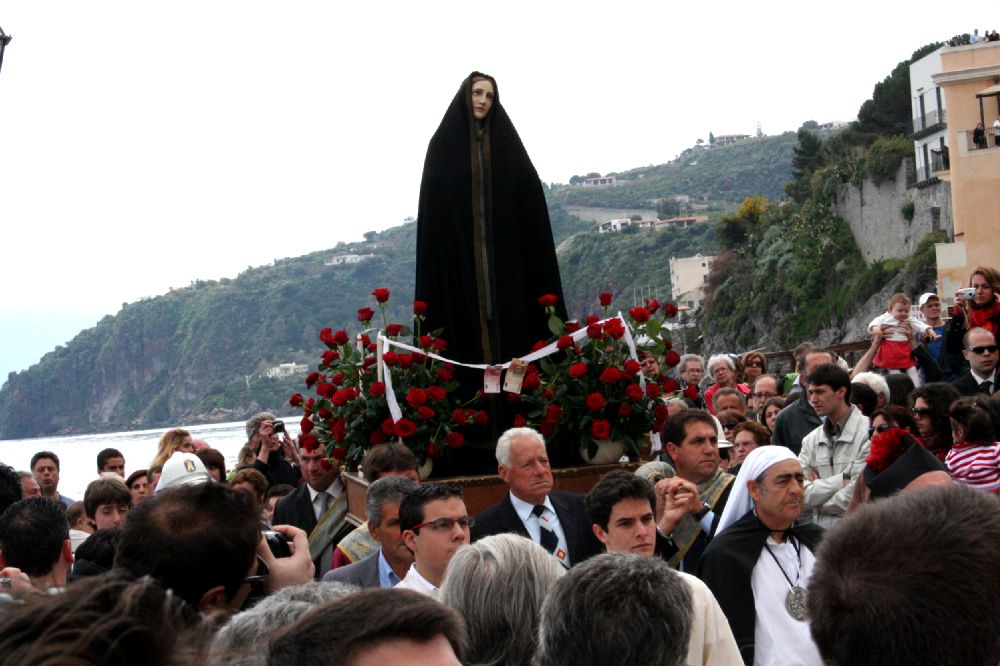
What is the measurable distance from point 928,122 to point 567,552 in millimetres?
63733

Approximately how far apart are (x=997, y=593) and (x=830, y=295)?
219 ft

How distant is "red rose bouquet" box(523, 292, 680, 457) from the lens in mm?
7914

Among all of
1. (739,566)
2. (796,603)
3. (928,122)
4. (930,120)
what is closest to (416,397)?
(739,566)

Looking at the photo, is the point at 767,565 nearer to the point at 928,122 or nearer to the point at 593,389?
the point at 593,389

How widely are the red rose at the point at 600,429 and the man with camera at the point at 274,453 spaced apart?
12.6ft

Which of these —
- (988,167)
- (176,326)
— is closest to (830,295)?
(988,167)

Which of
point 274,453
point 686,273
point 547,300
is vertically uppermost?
point 547,300

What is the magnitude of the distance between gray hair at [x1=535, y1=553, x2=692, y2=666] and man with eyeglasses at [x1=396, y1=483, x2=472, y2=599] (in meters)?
1.91

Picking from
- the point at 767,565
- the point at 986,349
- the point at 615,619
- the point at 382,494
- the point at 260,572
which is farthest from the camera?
the point at 986,349

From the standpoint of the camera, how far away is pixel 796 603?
532cm

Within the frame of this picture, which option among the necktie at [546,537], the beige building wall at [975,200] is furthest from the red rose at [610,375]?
the beige building wall at [975,200]

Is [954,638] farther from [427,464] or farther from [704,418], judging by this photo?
[427,464]

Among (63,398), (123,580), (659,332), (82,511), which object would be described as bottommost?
(63,398)

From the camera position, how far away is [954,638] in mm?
2088
